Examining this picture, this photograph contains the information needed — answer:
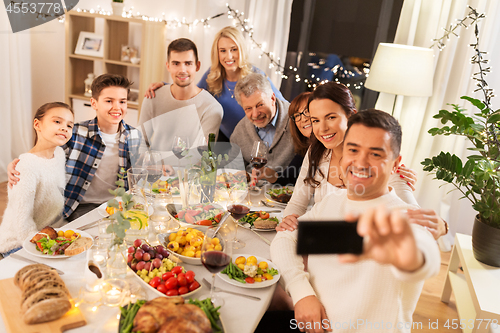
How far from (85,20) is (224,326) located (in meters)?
4.04

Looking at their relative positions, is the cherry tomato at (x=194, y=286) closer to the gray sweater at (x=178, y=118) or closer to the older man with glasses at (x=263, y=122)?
the older man with glasses at (x=263, y=122)

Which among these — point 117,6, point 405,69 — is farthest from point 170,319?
point 117,6

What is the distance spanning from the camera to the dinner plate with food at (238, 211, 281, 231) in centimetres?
159

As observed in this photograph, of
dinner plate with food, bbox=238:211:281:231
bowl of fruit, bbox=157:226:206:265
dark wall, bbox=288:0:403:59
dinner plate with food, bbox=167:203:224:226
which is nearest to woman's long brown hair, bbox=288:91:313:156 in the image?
dinner plate with food, bbox=238:211:281:231

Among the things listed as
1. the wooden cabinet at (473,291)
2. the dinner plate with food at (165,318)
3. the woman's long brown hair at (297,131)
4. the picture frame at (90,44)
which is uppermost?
the picture frame at (90,44)

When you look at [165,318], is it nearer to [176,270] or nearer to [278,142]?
[176,270]

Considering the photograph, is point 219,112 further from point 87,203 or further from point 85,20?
point 85,20

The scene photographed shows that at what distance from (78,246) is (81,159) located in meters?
0.94

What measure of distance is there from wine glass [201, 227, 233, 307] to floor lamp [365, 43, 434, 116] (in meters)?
2.25

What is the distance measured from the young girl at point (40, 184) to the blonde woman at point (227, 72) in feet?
4.08

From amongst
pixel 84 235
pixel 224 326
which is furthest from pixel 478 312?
pixel 84 235

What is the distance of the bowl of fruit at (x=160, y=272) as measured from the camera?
1.07 m

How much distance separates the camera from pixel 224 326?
97cm

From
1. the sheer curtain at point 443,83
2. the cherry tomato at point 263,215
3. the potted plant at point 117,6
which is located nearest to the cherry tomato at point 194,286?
the cherry tomato at point 263,215
